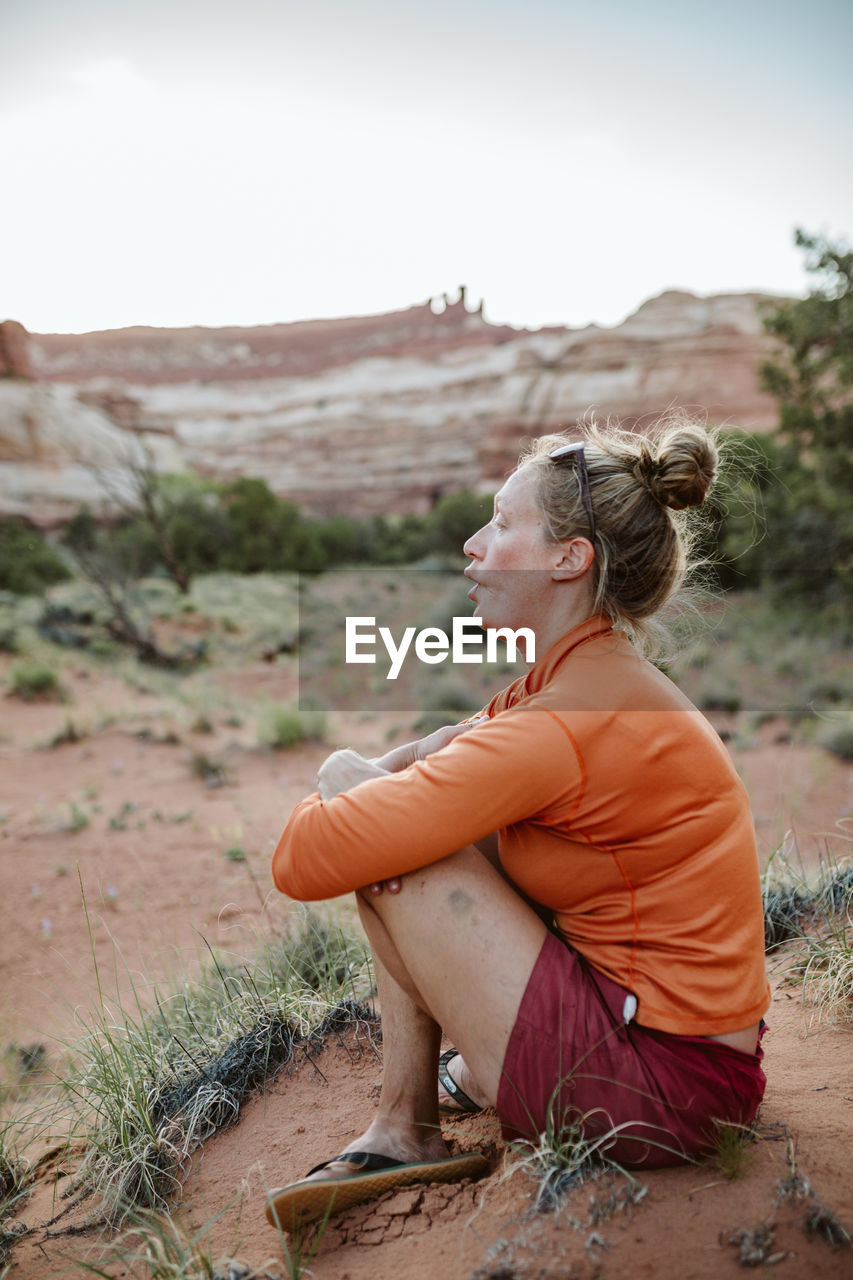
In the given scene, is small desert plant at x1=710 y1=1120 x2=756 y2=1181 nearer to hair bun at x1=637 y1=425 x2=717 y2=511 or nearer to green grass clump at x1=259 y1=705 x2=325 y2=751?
hair bun at x1=637 y1=425 x2=717 y2=511

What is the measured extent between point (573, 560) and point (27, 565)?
1751 centimetres

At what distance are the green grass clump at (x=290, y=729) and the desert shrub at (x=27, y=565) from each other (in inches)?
384

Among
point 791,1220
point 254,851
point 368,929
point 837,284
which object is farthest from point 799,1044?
point 837,284

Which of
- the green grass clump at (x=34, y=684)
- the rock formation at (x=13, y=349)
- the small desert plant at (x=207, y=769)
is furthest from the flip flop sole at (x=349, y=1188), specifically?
the rock formation at (x=13, y=349)

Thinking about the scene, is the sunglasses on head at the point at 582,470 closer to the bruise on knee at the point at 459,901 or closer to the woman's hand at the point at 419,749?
the woman's hand at the point at 419,749

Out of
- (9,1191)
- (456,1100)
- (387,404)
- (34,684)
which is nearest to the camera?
(456,1100)

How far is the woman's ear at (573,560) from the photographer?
1755 mm

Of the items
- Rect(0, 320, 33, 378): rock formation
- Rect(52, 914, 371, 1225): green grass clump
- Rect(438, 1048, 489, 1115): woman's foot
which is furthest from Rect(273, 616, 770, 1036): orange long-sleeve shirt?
Rect(0, 320, 33, 378): rock formation

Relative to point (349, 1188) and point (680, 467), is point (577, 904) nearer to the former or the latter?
point (349, 1188)

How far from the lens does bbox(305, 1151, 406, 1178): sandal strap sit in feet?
5.47

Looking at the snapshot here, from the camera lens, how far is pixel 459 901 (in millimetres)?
1583

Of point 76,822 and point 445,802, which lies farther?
point 76,822

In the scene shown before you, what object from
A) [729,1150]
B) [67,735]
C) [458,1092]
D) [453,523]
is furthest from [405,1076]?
[453,523]

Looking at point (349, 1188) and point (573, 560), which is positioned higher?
point (573, 560)
